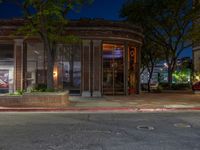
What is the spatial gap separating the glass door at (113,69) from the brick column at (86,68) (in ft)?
5.43

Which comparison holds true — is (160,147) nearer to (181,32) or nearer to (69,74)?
(69,74)

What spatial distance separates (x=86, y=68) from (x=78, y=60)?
991 millimetres

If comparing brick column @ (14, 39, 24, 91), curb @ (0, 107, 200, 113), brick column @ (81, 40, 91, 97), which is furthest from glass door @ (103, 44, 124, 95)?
curb @ (0, 107, 200, 113)

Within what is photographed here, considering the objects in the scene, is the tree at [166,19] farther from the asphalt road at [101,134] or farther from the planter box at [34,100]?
the asphalt road at [101,134]

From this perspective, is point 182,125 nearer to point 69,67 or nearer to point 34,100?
point 34,100

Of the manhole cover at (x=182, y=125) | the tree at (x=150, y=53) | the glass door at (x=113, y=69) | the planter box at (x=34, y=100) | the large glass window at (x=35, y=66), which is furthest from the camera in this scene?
the tree at (x=150, y=53)

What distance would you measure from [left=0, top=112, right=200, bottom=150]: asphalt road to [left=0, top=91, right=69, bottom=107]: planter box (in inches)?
240

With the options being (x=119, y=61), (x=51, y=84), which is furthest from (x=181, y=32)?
(x=51, y=84)

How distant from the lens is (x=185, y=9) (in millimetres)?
40406

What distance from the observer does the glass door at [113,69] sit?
30.4 m

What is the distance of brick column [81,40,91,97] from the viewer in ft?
95.6

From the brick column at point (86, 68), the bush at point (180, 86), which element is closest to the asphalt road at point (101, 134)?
the brick column at point (86, 68)

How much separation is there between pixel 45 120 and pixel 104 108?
5.96 meters

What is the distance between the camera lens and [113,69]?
3053 centimetres
